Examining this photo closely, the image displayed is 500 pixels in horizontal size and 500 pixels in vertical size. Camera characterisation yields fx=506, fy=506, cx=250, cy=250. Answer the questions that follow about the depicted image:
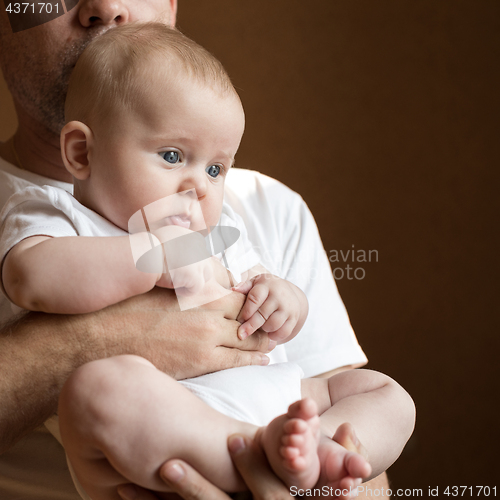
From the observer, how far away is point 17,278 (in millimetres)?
647

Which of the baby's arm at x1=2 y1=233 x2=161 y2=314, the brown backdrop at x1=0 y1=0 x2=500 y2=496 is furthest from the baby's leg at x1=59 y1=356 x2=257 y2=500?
the brown backdrop at x1=0 y1=0 x2=500 y2=496

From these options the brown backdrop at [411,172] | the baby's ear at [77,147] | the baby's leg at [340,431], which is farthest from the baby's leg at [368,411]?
the brown backdrop at [411,172]

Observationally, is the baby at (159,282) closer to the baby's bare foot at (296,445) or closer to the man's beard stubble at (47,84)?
the baby's bare foot at (296,445)

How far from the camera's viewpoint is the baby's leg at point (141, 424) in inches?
21.2

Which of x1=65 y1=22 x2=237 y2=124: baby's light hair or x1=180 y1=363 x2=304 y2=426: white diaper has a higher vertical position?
x1=65 y1=22 x2=237 y2=124: baby's light hair

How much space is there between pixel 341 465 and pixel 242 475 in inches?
4.3

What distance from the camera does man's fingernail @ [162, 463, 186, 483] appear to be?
53 centimetres

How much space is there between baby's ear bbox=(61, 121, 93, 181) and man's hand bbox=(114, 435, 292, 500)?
44 centimetres

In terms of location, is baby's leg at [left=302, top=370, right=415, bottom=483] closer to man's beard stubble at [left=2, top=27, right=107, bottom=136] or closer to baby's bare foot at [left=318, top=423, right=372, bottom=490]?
baby's bare foot at [left=318, top=423, right=372, bottom=490]

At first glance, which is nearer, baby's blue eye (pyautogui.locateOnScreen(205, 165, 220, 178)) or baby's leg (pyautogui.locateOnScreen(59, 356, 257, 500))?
baby's leg (pyautogui.locateOnScreen(59, 356, 257, 500))

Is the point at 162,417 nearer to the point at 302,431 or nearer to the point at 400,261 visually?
the point at 302,431

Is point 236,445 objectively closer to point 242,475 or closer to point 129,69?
point 242,475

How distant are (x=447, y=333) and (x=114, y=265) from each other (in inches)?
66.3

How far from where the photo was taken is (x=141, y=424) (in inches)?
21.2
